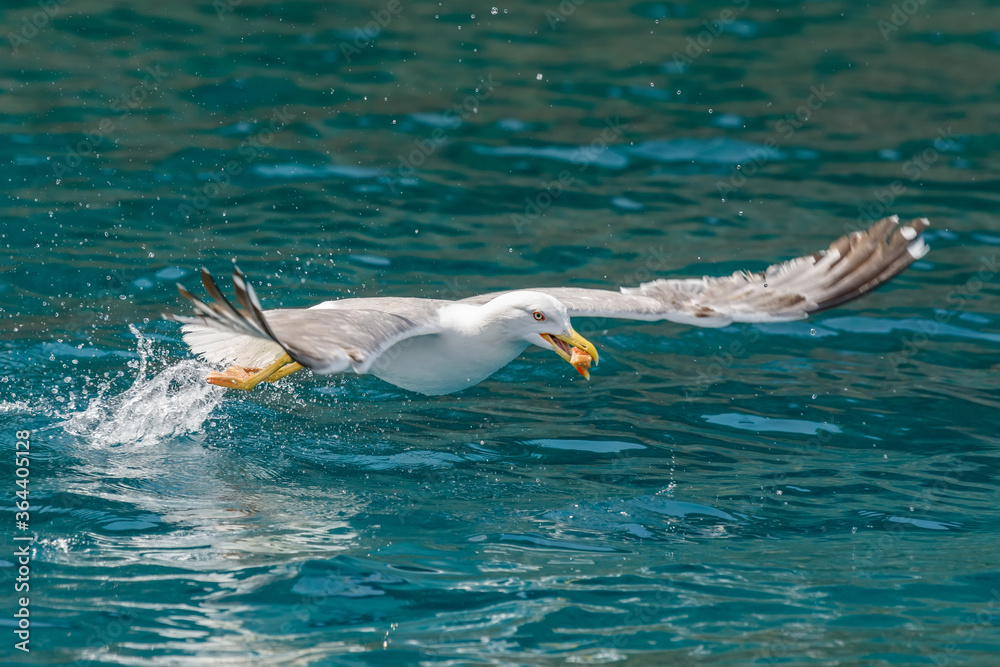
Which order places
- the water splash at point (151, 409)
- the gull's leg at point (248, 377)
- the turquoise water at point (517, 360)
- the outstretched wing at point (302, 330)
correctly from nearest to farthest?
the outstretched wing at point (302, 330)
the turquoise water at point (517, 360)
the gull's leg at point (248, 377)
the water splash at point (151, 409)

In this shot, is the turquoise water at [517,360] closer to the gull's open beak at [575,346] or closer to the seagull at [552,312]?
the seagull at [552,312]

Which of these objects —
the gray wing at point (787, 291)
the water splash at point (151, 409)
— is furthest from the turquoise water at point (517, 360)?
the gray wing at point (787, 291)

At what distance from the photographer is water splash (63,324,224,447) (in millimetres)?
8680

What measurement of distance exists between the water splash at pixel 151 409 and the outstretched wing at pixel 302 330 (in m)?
0.33

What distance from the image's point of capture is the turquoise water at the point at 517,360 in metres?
6.66

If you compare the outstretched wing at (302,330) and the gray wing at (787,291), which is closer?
the outstretched wing at (302,330)

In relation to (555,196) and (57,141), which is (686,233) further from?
(57,141)

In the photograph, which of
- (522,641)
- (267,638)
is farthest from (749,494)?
(267,638)

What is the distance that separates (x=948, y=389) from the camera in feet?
33.6

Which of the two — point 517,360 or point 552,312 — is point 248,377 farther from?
point 517,360

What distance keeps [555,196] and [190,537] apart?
793cm

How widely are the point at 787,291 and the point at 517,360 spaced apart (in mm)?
2622

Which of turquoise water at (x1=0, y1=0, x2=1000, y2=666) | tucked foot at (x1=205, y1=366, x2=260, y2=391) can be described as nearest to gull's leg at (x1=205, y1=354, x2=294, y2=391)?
tucked foot at (x1=205, y1=366, x2=260, y2=391)

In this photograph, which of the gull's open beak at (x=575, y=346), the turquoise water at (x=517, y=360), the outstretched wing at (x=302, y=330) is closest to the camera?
the outstretched wing at (x=302, y=330)
